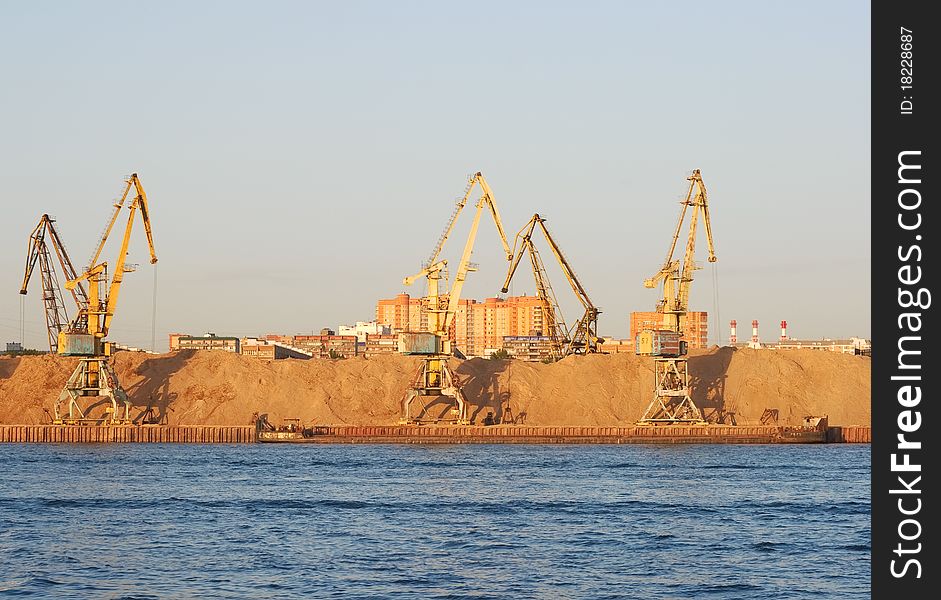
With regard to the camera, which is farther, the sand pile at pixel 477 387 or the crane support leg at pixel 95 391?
the sand pile at pixel 477 387

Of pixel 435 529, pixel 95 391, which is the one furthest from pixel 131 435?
pixel 435 529

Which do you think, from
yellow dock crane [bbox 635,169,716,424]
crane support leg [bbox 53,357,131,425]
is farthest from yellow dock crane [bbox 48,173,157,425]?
yellow dock crane [bbox 635,169,716,424]

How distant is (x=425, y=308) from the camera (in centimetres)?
13175

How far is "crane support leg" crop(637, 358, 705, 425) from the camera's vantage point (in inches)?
5089

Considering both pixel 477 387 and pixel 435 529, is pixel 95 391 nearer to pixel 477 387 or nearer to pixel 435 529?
pixel 477 387

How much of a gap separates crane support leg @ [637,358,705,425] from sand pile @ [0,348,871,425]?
160 inches

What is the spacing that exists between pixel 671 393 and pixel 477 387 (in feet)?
74.5

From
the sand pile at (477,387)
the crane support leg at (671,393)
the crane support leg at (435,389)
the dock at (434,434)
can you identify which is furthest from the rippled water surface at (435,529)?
the sand pile at (477,387)

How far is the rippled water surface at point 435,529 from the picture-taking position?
42906 mm

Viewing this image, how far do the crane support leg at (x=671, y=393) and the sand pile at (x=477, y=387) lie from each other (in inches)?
160

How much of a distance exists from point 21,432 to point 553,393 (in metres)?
52.3

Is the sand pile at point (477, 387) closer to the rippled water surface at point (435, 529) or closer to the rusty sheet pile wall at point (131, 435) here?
the rusty sheet pile wall at point (131, 435)

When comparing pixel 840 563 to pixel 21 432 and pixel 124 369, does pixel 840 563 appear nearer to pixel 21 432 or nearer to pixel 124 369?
pixel 21 432
